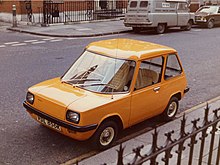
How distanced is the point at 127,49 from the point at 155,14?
14.3 m

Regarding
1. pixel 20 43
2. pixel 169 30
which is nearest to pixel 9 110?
pixel 20 43

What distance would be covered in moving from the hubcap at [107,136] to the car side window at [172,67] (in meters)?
1.70

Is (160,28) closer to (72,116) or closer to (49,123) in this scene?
(49,123)

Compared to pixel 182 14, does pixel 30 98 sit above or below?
below

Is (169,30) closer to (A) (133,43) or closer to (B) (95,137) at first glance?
(A) (133,43)

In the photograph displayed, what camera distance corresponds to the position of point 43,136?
5.77 metres

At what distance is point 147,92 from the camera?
5.93 meters

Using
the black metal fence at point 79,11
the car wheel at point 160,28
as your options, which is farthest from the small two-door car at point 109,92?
the black metal fence at point 79,11

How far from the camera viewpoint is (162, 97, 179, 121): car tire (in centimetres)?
657

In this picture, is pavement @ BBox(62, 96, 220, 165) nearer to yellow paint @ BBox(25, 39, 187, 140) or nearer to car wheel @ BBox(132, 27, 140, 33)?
yellow paint @ BBox(25, 39, 187, 140)

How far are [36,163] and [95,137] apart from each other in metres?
0.95

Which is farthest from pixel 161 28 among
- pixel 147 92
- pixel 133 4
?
pixel 147 92

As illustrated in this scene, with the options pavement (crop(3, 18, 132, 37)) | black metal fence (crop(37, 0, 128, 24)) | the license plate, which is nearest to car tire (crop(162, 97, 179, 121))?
the license plate

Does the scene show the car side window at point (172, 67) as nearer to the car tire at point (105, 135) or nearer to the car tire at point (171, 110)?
the car tire at point (171, 110)
